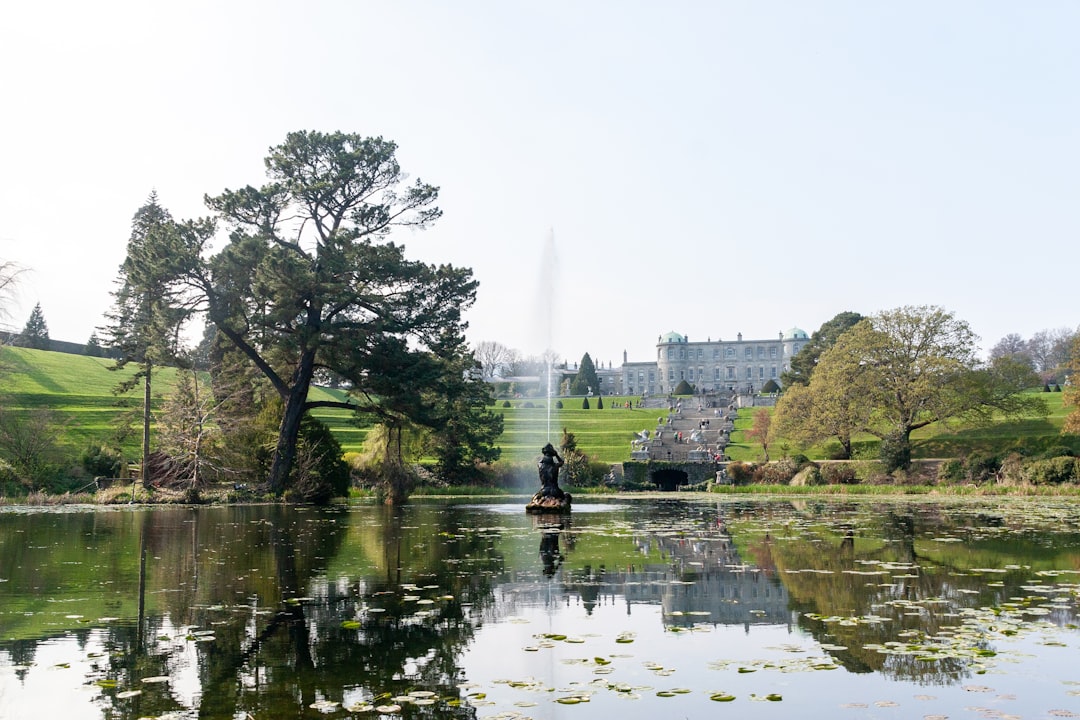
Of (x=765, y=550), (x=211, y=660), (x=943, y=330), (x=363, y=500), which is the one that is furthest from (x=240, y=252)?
(x=943, y=330)

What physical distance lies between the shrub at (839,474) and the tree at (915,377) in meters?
4.26

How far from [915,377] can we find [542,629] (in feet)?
164

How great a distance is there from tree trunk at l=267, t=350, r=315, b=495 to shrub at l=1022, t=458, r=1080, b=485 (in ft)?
100

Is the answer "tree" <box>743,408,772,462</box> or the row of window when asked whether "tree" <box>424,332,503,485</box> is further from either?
the row of window

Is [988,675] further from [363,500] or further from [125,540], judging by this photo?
[363,500]

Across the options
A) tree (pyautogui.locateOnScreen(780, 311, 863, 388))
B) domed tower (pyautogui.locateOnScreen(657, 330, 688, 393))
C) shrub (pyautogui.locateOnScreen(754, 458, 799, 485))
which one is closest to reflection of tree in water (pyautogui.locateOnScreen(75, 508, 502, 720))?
shrub (pyautogui.locateOnScreen(754, 458, 799, 485))

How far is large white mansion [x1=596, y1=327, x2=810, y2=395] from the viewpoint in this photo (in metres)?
159

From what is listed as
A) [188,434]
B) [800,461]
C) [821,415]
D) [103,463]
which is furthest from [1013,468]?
[103,463]

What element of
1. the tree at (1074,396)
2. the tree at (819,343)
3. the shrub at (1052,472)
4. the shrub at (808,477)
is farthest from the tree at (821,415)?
the tree at (819,343)

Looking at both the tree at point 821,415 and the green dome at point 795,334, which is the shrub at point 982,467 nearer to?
the tree at point 821,415

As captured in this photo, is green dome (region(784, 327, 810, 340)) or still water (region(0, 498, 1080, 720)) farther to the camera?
green dome (region(784, 327, 810, 340))

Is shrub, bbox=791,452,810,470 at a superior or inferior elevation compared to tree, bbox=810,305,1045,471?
inferior

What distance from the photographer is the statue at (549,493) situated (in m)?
27.9

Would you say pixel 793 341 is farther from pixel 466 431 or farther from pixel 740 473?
pixel 466 431
